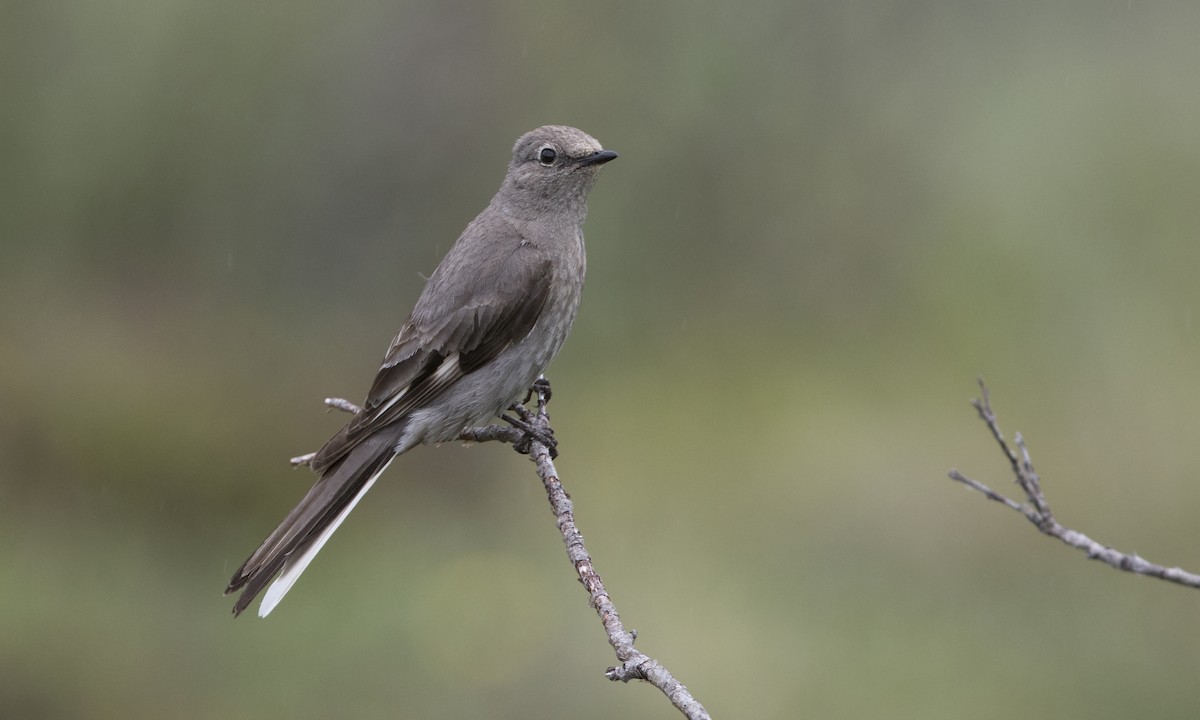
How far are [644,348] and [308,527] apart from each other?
21.5 ft

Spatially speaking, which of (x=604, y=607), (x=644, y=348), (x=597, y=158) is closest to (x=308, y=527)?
(x=604, y=607)

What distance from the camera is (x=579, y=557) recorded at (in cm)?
388

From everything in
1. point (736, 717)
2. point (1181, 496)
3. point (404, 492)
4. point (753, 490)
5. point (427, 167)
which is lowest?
point (736, 717)

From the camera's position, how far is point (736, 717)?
8086 millimetres

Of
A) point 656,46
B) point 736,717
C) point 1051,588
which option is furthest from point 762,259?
point 736,717

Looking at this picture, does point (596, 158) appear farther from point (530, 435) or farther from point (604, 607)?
point (604, 607)

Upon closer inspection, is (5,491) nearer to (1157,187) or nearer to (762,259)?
(762,259)

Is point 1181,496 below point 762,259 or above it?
below

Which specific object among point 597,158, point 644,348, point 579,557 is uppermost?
point 644,348

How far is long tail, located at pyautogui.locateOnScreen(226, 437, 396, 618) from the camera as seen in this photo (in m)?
4.49

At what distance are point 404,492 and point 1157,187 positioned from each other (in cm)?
689

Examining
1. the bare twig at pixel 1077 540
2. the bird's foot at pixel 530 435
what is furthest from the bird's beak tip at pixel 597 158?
the bare twig at pixel 1077 540

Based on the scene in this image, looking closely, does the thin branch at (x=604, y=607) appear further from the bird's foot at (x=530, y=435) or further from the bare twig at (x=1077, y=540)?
the bare twig at (x=1077, y=540)

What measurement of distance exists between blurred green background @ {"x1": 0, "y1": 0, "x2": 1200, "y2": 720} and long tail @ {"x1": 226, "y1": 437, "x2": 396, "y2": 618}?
3854mm
